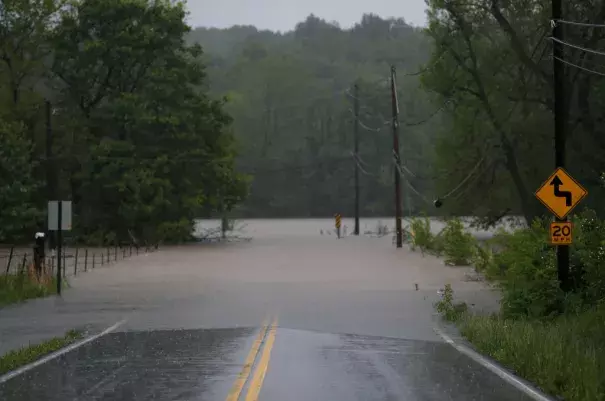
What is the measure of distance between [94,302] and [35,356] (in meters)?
9.35

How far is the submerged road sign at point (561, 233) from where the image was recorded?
52.9ft

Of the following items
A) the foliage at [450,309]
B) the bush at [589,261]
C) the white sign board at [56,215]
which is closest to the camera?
the bush at [589,261]

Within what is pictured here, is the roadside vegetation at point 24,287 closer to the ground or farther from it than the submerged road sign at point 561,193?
closer to the ground

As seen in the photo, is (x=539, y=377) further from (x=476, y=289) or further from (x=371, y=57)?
(x=371, y=57)

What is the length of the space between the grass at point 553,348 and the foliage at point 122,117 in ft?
143

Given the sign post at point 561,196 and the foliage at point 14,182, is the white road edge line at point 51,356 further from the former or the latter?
the foliage at point 14,182

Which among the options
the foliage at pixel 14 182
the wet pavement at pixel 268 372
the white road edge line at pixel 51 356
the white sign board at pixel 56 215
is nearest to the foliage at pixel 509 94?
the white sign board at pixel 56 215

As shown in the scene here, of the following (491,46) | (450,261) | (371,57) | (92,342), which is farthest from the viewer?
(371,57)

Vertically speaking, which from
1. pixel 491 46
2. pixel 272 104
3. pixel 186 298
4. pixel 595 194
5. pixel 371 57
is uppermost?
pixel 371 57

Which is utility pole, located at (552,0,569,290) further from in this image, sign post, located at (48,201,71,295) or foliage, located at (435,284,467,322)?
sign post, located at (48,201,71,295)

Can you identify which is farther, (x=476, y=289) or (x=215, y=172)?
(x=215, y=172)

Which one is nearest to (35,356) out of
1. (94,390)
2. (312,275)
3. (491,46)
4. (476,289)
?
(94,390)

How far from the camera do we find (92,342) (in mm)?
14477

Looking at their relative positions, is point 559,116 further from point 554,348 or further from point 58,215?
point 58,215
